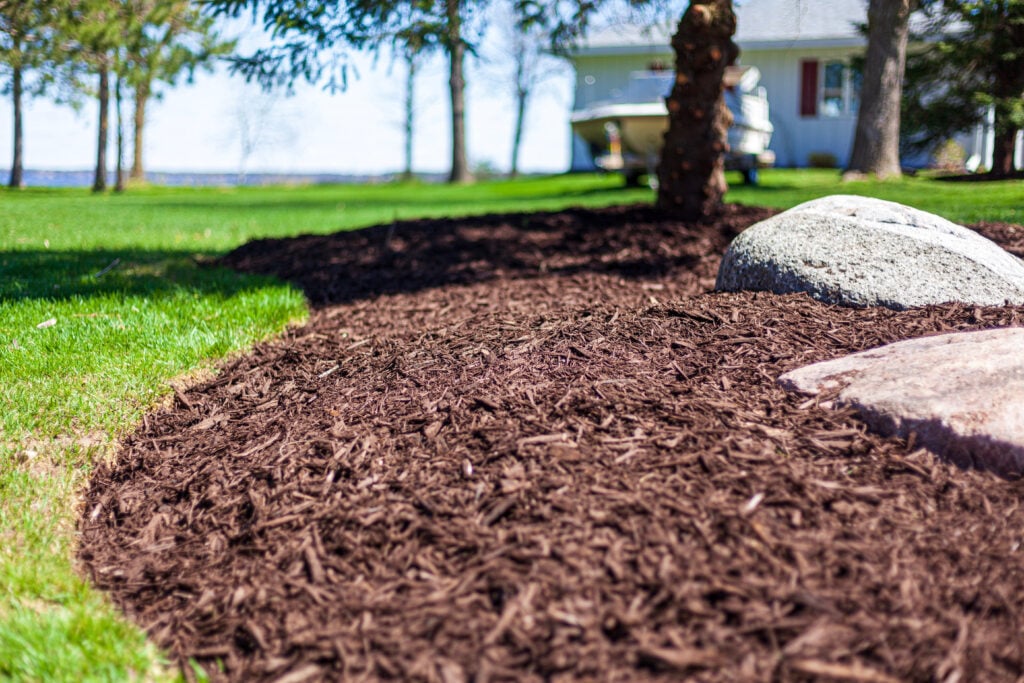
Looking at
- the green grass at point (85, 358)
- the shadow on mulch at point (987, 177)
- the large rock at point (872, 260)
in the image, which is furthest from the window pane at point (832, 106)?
the large rock at point (872, 260)

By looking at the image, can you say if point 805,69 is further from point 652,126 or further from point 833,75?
point 652,126

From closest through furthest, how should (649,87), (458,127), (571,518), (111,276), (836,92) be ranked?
1. (571,518)
2. (111,276)
3. (649,87)
4. (836,92)
5. (458,127)

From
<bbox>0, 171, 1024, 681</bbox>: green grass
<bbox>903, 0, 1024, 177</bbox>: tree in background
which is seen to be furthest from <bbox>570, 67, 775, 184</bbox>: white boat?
<bbox>0, 171, 1024, 681</bbox>: green grass

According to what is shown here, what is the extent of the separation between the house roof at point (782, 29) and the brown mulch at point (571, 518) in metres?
21.8

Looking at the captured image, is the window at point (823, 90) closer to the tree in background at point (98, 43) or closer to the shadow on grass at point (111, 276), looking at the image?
the tree in background at point (98, 43)

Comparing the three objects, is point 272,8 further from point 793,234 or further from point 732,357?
point 732,357

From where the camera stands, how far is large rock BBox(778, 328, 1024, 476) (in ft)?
10.1

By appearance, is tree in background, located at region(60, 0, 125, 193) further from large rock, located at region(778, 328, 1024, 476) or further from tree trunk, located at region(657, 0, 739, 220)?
large rock, located at region(778, 328, 1024, 476)

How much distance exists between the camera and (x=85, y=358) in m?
4.96

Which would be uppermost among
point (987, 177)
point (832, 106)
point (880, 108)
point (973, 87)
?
point (832, 106)

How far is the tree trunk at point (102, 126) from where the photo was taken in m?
27.6

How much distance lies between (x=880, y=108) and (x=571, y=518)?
1508 cm

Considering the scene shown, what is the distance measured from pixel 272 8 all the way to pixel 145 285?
279 cm

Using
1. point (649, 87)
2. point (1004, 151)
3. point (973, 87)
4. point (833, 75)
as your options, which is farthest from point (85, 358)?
point (833, 75)
